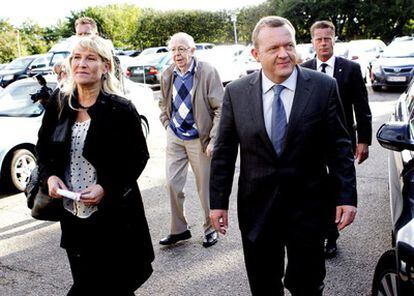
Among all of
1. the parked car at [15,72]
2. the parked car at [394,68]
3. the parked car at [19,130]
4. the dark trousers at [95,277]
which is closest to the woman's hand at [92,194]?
the dark trousers at [95,277]

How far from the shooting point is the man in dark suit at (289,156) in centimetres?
228

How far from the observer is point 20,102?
695 centimetres

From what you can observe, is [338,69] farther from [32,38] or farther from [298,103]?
[32,38]

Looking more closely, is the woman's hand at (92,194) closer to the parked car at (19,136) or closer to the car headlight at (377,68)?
the parked car at (19,136)

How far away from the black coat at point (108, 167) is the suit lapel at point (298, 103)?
90cm

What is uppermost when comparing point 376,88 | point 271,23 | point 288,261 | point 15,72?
point 271,23

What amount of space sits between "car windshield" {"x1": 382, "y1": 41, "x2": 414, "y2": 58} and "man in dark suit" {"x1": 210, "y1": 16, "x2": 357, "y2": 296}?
13.7m

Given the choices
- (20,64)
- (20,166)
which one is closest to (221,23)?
(20,64)

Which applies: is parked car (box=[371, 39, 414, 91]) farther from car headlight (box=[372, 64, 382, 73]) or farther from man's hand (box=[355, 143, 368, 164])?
man's hand (box=[355, 143, 368, 164])

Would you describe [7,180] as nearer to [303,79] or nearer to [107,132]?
[107,132]

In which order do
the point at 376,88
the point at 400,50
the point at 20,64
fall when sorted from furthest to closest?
1. the point at 20,64
2. the point at 400,50
3. the point at 376,88

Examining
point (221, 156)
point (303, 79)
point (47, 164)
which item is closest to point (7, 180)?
point (47, 164)

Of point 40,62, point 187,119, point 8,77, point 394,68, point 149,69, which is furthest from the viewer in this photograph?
point 40,62

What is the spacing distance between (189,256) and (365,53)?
634 inches
